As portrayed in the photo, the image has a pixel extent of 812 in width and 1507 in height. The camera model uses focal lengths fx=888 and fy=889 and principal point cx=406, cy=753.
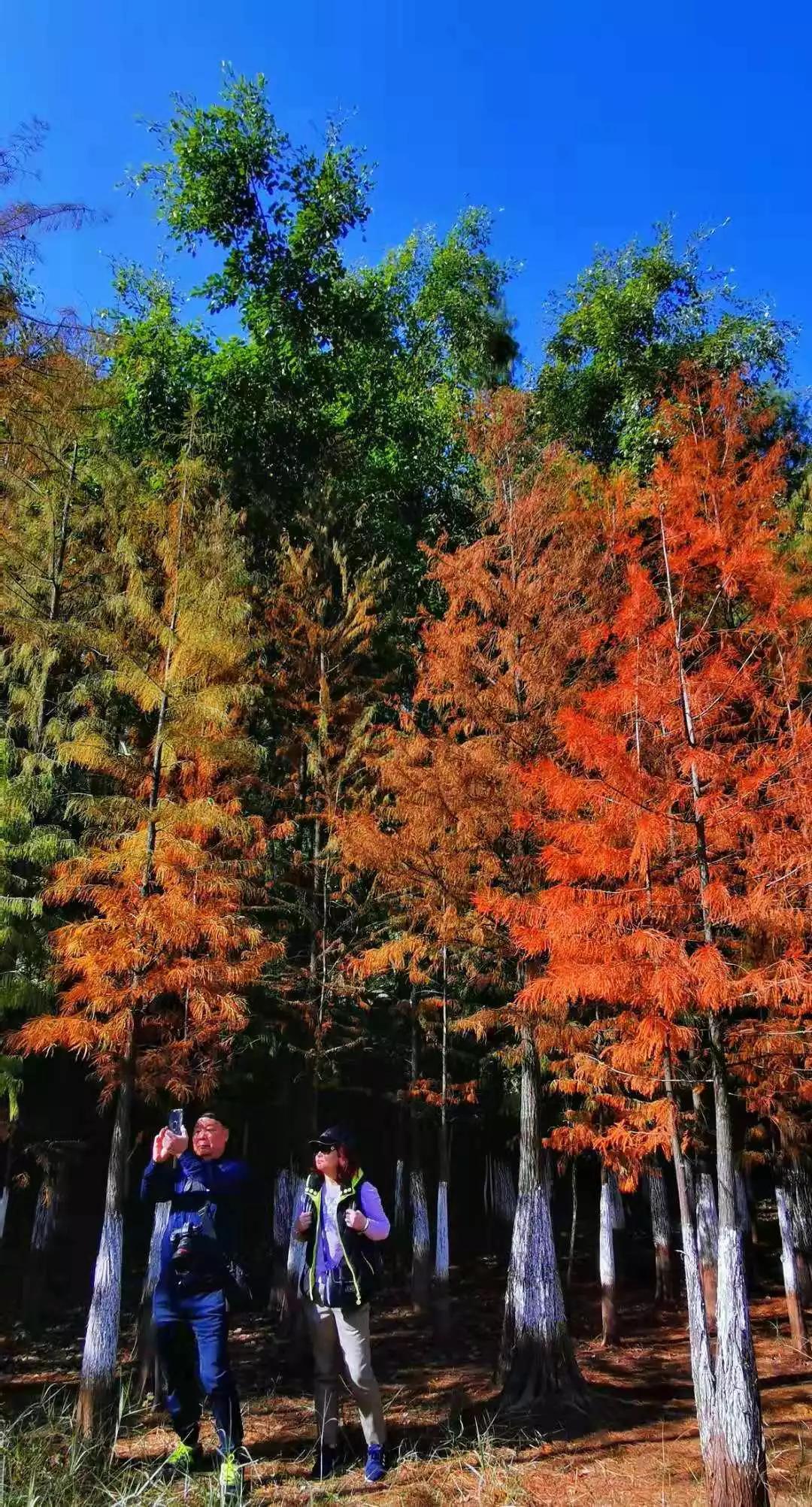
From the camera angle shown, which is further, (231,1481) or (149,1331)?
(149,1331)

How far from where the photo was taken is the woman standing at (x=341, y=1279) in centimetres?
571

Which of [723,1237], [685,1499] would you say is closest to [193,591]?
[723,1237]

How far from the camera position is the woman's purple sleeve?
5637 millimetres

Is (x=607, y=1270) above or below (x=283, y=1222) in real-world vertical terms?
below

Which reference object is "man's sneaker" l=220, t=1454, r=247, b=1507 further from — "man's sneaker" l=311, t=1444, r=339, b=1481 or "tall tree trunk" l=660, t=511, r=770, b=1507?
"tall tree trunk" l=660, t=511, r=770, b=1507

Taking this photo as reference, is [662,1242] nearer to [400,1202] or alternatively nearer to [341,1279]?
[400,1202]

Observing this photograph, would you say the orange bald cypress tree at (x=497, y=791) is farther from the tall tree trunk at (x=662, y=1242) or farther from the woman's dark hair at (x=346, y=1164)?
the tall tree trunk at (x=662, y=1242)

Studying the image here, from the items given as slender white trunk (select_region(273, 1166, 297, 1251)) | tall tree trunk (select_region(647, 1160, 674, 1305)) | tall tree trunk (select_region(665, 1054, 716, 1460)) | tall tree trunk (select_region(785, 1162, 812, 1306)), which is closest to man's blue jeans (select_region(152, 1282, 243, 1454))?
tall tree trunk (select_region(665, 1054, 716, 1460))

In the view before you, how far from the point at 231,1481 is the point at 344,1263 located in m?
1.25

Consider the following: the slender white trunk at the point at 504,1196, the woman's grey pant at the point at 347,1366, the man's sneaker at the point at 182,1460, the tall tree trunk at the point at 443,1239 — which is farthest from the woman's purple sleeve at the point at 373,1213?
the slender white trunk at the point at 504,1196

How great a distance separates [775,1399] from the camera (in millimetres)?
9562

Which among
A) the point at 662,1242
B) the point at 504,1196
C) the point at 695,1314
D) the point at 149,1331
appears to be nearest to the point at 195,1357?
the point at 695,1314

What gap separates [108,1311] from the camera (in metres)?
8.39

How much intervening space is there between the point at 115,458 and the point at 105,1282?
10.0m
